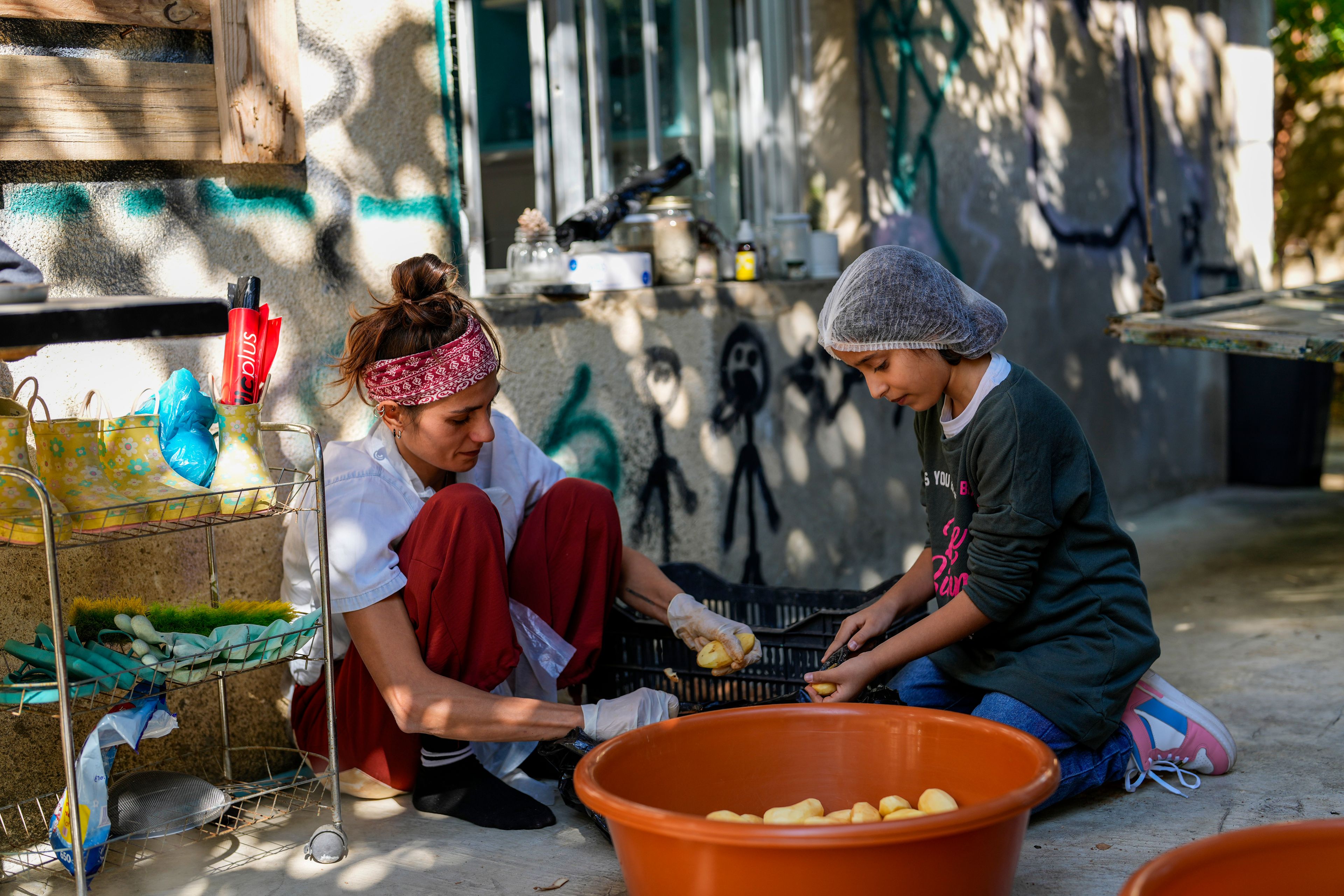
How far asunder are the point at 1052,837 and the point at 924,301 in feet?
3.72

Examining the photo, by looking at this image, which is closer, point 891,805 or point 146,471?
point 891,805

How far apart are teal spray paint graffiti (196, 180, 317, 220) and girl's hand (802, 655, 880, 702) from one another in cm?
170

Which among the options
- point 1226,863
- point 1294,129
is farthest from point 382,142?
point 1294,129

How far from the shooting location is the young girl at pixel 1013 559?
8.21 ft

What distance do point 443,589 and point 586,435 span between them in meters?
1.30

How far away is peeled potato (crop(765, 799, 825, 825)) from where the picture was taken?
6.96 ft

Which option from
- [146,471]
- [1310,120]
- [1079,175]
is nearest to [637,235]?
[146,471]

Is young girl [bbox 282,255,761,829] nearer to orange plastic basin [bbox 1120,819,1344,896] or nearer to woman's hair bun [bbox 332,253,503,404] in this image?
woman's hair bun [bbox 332,253,503,404]

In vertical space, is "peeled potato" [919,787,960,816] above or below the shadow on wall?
below

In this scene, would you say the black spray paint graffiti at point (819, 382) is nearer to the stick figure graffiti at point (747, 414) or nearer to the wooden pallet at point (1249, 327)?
the stick figure graffiti at point (747, 414)

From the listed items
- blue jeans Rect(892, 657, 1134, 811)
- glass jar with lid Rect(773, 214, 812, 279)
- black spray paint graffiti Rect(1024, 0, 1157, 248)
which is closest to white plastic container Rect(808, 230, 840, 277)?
glass jar with lid Rect(773, 214, 812, 279)

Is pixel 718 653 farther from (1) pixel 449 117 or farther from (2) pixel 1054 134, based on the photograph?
(2) pixel 1054 134

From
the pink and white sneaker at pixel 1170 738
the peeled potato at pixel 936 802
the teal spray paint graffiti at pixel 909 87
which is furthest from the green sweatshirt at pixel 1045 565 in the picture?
the teal spray paint graffiti at pixel 909 87

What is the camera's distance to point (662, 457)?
13.4ft
